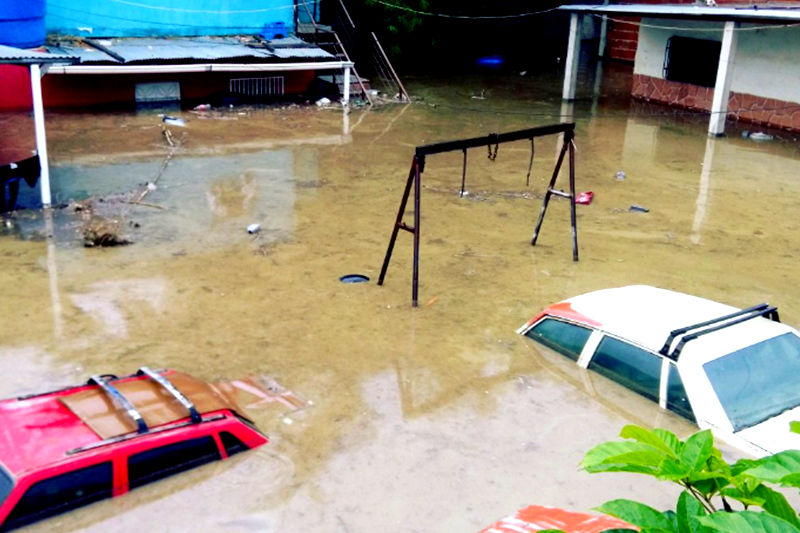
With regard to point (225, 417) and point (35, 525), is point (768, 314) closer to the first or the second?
point (225, 417)

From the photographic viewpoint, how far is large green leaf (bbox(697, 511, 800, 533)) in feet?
6.52

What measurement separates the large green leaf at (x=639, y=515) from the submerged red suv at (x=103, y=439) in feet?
15.9

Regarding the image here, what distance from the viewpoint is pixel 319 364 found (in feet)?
30.0

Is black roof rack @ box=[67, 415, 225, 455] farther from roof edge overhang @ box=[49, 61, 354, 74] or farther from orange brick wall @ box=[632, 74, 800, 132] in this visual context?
orange brick wall @ box=[632, 74, 800, 132]

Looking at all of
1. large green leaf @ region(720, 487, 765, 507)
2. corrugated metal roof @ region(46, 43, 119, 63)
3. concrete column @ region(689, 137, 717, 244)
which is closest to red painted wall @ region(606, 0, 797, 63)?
concrete column @ region(689, 137, 717, 244)

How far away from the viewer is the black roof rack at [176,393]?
271 inches

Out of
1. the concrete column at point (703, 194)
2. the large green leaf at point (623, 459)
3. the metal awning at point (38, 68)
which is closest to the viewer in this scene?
the large green leaf at point (623, 459)

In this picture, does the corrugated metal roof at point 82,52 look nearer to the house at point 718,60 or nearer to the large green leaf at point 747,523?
the house at point 718,60

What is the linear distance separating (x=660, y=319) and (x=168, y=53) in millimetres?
18173

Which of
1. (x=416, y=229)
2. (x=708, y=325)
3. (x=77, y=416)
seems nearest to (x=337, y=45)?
(x=416, y=229)

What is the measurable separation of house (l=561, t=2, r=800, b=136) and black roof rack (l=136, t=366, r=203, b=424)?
17.9 metres

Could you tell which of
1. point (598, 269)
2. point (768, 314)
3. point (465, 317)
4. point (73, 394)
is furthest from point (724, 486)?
point (598, 269)

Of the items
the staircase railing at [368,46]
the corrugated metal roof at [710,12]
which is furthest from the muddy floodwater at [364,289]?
the staircase railing at [368,46]

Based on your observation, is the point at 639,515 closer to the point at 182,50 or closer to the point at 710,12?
the point at 710,12
